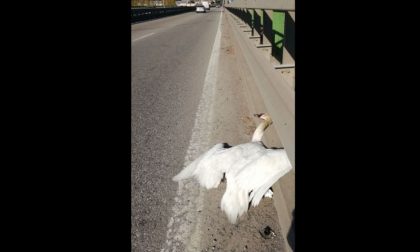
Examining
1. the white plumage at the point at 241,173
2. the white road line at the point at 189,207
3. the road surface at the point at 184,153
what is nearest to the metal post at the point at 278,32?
the road surface at the point at 184,153

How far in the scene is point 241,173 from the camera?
92.8 inches

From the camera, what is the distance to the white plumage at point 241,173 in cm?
226

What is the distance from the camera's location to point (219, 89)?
6.03 m

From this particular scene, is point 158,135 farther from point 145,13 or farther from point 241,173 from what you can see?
point 145,13

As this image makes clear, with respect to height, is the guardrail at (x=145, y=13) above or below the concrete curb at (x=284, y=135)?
above

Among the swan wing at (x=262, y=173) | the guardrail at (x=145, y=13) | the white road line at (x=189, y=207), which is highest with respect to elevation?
the guardrail at (x=145, y=13)

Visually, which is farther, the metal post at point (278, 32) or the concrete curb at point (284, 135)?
the metal post at point (278, 32)

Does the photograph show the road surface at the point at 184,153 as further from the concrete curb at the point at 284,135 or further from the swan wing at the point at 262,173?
the swan wing at the point at 262,173

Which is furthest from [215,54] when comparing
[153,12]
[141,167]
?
[153,12]

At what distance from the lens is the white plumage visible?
89.1 inches

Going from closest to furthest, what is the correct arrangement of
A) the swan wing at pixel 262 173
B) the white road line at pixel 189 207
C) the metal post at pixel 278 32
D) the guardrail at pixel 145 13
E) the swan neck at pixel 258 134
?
1. the white road line at pixel 189 207
2. the swan wing at pixel 262 173
3. the swan neck at pixel 258 134
4. the metal post at pixel 278 32
5. the guardrail at pixel 145 13

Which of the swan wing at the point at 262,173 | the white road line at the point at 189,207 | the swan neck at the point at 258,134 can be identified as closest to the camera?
the white road line at the point at 189,207
